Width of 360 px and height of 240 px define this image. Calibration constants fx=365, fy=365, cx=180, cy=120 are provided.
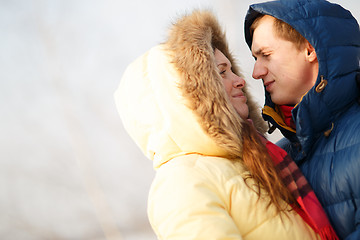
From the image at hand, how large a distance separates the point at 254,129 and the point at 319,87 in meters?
0.23

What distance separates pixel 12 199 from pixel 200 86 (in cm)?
198

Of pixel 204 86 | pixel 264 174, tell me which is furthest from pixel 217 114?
pixel 264 174

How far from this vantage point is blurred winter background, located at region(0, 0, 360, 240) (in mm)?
2375

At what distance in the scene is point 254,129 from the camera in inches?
42.6

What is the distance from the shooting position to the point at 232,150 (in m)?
0.98

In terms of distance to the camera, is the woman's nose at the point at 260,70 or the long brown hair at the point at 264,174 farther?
the woman's nose at the point at 260,70

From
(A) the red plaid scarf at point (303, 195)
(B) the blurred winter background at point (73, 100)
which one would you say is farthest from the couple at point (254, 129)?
(B) the blurred winter background at point (73, 100)

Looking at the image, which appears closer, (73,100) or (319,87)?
(319,87)

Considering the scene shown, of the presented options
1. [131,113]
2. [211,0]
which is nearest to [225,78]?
[131,113]

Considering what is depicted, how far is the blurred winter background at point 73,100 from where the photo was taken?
7.79ft

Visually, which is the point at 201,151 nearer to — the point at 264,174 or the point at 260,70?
the point at 264,174

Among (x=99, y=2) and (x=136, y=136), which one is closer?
(x=136, y=136)

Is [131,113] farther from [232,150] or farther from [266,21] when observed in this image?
[266,21]

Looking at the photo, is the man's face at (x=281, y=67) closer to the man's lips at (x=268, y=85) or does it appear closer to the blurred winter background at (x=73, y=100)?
the man's lips at (x=268, y=85)
